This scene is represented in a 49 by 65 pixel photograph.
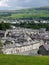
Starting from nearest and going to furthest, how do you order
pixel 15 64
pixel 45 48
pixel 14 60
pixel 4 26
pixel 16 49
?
pixel 15 64, pixel 14 60, pixel 45 48, pixel 16 49, pixel 4 26

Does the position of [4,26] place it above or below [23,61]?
below

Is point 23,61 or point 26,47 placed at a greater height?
point 23,61

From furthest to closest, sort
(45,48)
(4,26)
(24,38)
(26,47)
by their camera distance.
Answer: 1. (4,26)
2. (24,38)
3. (26,47)
4. (45,48)

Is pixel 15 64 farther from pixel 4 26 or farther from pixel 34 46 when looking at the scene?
pixel 4 26

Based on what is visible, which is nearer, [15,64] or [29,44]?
[15,64]

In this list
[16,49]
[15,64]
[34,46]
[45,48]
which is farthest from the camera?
[34,46]

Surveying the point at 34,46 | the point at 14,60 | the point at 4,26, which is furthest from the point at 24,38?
the point at 14,60

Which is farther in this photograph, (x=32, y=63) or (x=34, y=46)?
(x=34, y=46)

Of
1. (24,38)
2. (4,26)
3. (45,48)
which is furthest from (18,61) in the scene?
(4,26)

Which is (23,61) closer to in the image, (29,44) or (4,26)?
(29,44)
